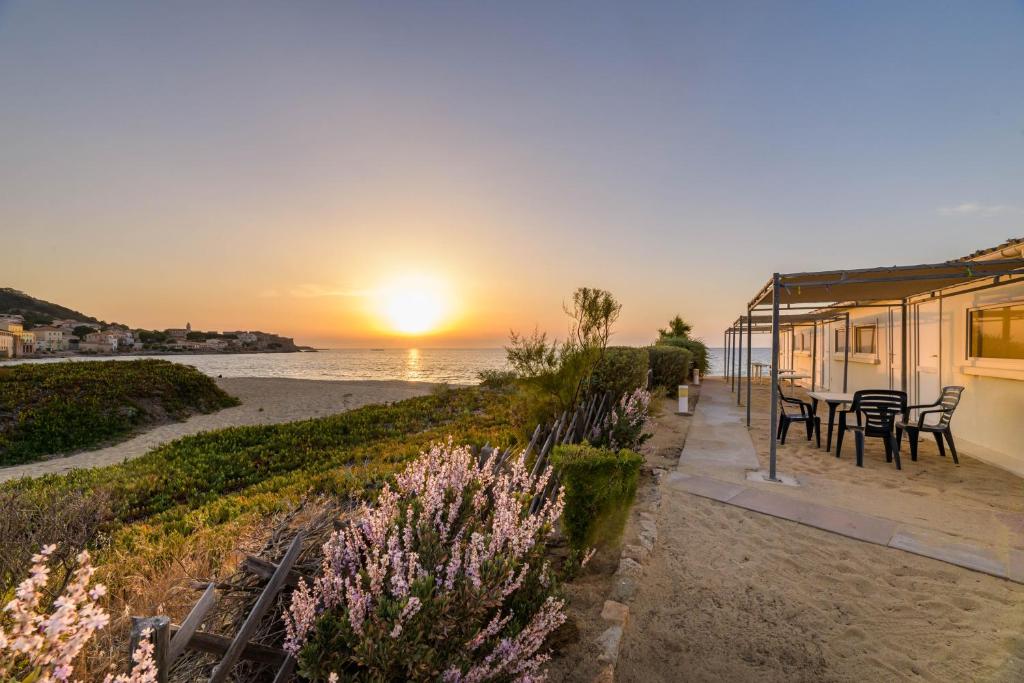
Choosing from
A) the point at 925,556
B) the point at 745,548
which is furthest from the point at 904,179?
the point at 745,548

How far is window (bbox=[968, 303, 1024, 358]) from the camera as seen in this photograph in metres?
6.21

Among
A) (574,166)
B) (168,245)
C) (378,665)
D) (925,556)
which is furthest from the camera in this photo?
(168,245)

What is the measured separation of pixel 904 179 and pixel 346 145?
495 inches

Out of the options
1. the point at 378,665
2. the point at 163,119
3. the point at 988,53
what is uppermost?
the point at 988,53

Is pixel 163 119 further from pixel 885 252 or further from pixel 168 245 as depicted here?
pixel 885 252

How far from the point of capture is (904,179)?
30.1 ft

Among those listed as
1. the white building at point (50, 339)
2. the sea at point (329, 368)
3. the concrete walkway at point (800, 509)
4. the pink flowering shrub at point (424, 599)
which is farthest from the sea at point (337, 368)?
the pink flowering shrub at point (424, 599)

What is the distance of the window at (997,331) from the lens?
20.4 feet

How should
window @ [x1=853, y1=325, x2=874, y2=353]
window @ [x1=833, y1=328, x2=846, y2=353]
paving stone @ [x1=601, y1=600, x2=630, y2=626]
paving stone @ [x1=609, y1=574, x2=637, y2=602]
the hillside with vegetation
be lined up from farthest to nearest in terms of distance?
window @ [x1=833, y1=328, x2=846, y2=353] < window @ [x1=853, y1=325, x2=874, y2=353] < paving stone @ [x1=609, y1=574, x2=637, y2=602] < paving stone @ [x1=601, y1=600, x2=630, y2=626] < the hillside with vegetation

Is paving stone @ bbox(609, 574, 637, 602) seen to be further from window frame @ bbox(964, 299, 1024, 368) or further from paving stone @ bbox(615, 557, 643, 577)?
window frame @ bbox(964, 299, 1024, 368)

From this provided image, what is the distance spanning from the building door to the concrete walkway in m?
3.92

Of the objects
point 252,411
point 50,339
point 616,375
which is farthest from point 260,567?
point 50,339

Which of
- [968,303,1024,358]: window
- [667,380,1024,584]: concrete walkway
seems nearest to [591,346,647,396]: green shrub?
[667,380,1024,584]: concrete walkway

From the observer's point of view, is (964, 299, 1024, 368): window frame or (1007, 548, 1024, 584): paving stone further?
(964, 299, 1024, 368): window frame
